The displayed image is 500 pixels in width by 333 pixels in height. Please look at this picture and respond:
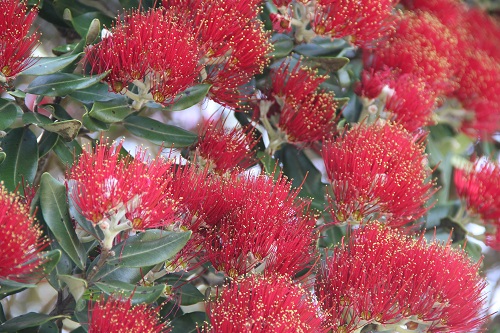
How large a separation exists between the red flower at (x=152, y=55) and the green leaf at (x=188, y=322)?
1.00 feet

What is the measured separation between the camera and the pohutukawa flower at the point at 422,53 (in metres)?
1.24

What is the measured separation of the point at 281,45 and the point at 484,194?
45cm

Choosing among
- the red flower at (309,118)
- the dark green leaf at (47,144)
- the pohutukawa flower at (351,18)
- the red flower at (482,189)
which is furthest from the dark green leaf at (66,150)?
the red flower at (482,189)

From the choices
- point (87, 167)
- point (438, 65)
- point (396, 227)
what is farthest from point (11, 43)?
point (438, 65)

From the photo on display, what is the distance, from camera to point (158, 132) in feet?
3.35

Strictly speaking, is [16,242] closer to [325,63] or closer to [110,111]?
[110,111]

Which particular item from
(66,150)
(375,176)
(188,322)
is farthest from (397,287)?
(66,150)

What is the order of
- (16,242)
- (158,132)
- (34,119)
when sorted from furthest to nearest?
(158,132) < (34,119) < (16,242)

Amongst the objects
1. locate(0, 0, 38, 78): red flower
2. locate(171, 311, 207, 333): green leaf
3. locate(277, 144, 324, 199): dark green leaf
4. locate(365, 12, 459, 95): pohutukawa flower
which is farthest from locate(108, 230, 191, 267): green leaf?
locate(365, 12, 459, 95): pohutukawa flower

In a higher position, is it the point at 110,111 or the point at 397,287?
the point at 110,111

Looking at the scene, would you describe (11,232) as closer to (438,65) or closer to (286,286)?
(286,286)

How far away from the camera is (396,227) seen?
3.51ft

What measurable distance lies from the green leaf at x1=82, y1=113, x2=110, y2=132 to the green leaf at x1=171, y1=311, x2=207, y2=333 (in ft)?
0.94

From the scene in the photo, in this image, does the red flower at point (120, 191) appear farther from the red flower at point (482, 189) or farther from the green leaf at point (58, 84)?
the red flower at point (482, 189)
